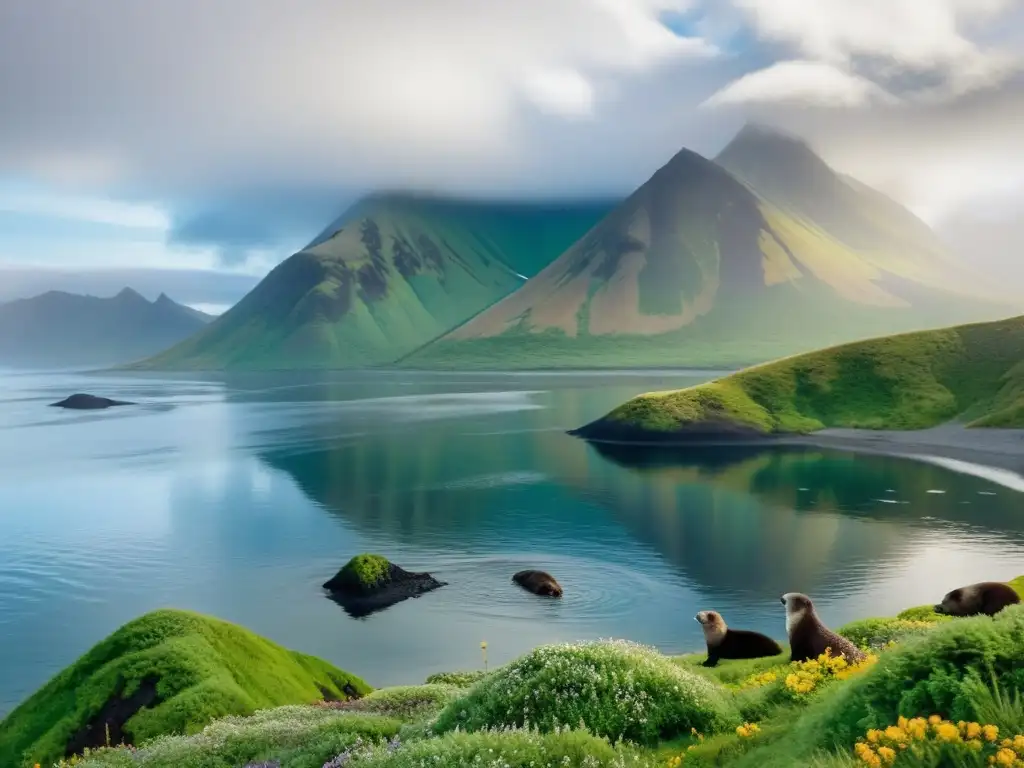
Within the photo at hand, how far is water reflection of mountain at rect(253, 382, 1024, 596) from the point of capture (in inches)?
2783

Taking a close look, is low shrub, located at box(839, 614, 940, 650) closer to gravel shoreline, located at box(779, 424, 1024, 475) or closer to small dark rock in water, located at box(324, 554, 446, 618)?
small dark rock in water, located at box(324, 554, 446, 618)

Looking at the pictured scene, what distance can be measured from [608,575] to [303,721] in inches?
1808

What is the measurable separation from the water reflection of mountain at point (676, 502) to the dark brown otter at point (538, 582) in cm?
1117

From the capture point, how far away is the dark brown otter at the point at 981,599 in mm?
32562

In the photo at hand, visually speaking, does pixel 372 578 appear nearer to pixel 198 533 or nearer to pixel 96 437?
pixel 198 533

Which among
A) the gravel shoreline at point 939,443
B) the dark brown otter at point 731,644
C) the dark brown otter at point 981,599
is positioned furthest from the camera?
the gravel shoreline at point 939,443

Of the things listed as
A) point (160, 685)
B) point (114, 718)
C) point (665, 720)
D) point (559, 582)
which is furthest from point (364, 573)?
point (665, 720)

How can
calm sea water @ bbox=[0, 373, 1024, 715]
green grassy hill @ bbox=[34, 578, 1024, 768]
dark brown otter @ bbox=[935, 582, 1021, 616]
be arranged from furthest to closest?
calm sea water @ bbox=[0, 373, 1024, 715]
dark brown otter @ bbox=[935, 582, 1021, 616]
green grassy hill @ bbox=[34, 578, 1024, 768]

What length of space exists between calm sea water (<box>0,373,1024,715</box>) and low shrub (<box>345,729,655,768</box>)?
33.1 meters

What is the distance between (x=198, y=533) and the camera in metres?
83.9

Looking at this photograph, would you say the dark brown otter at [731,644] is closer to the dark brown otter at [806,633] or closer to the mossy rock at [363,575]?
the dark brown otter at [806,633]

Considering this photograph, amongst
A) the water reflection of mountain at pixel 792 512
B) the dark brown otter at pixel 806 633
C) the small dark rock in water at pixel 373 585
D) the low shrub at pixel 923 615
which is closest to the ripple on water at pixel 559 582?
the small dark rock in water at pixel 373 585

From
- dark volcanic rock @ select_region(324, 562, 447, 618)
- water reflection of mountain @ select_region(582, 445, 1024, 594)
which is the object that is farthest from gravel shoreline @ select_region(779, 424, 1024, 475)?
dark volcanic rock @ select_region(324, 562, 447, 618)

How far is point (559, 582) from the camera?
204ft
